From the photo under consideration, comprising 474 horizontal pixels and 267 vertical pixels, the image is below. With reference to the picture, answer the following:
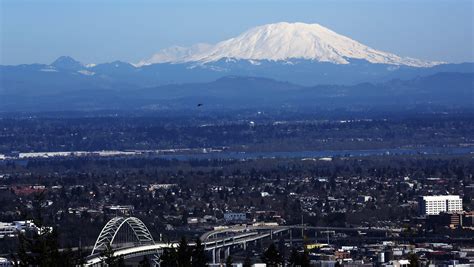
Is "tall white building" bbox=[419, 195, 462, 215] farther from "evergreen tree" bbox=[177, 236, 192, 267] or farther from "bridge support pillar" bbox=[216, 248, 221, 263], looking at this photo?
"evergreen tree" bbox=[177, 236, 192, 267]

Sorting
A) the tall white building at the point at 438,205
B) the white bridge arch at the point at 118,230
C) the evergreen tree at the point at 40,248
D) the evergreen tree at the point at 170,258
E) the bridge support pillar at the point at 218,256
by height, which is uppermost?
the evergreen tree at the point at 40,248

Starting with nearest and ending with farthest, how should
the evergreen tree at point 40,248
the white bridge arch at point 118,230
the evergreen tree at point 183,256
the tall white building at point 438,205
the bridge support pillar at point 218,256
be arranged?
the evergreen tree at point 40,248 → the evergreen tree at point 183,256 → the bridge support pillar at point 218,256 → the white bridge arch at point 118,230 → the tall white building at point 438,205

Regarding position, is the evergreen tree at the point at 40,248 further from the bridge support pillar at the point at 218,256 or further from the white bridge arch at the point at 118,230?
the bridge support pillar at the point at 218,256

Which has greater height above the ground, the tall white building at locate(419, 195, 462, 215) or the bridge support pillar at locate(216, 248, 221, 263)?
the bridge support pillar at locate(216, 248, 221, 263)

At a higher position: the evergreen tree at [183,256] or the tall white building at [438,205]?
the evergreen tree at [183,256]

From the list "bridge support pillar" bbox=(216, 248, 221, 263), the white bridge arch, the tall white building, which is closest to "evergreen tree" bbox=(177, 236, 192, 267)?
the white bridge arch

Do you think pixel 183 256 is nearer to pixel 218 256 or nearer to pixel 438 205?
pixel 218 256

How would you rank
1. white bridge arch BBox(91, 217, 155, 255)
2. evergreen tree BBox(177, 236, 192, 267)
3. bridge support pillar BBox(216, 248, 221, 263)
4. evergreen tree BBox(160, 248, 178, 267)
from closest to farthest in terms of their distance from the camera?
evergreen tree BBox(160, 248, 178, 267) → evergreen tree BBox(177, 236, 192, 267) → bridge support pillar BBox(216, 248, 221, 263) → white bridge arch BBox(91, 217, 155, 255)

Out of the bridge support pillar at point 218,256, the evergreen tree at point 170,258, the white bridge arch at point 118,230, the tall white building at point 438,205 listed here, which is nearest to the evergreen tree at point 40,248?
the evergreen tree at point 170,258

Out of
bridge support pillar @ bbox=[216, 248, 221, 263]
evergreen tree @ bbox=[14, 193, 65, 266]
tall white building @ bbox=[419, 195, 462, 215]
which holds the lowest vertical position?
tall white building @ bbox=[419, 195, 462, 215]
